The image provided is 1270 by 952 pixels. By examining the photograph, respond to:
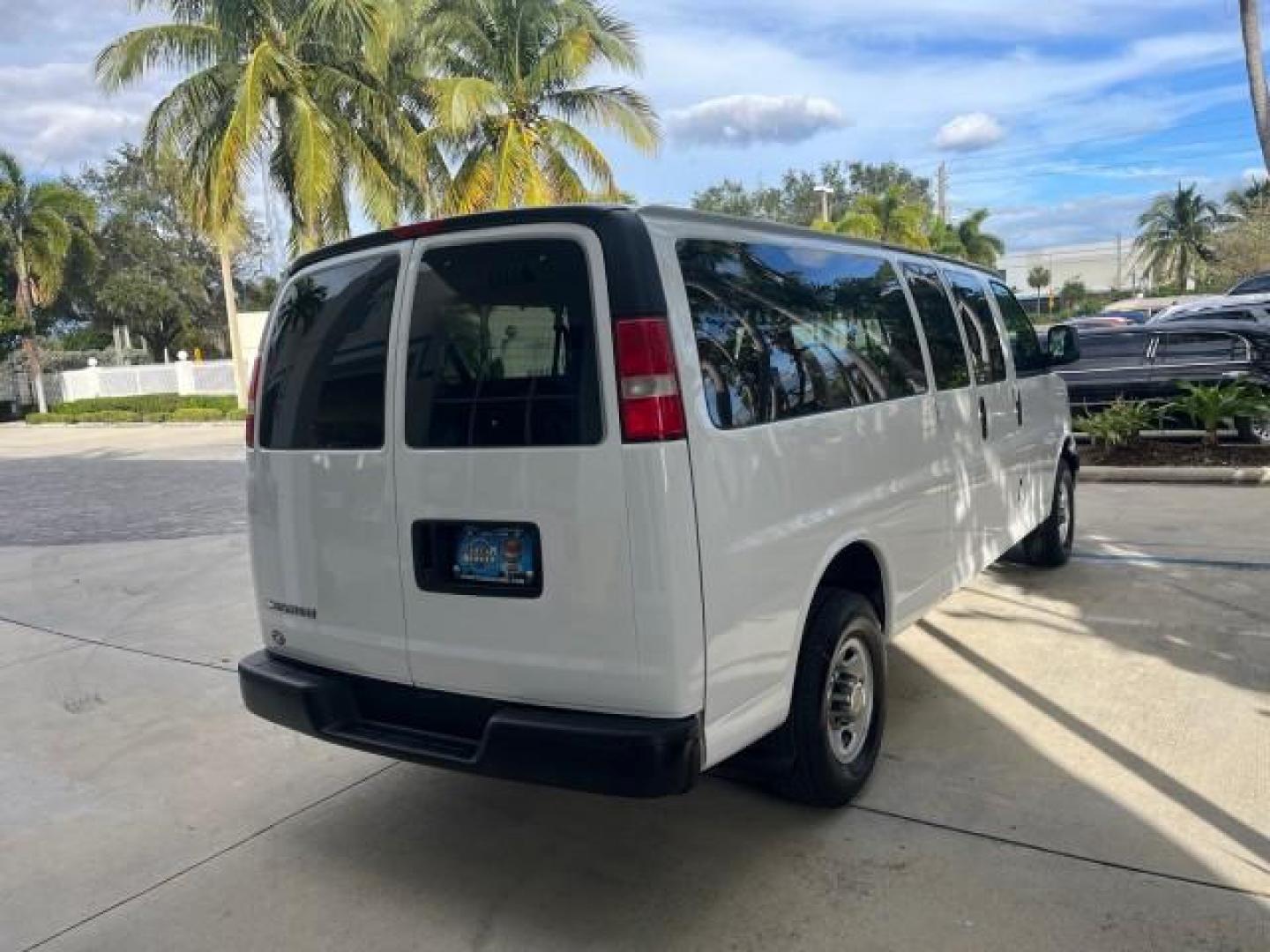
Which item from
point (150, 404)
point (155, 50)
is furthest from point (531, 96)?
point (150, 404)

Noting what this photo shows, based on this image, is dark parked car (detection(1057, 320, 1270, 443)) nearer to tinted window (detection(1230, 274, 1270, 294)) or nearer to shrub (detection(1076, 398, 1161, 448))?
shrub (detection(1076, 398, 1161, 448))

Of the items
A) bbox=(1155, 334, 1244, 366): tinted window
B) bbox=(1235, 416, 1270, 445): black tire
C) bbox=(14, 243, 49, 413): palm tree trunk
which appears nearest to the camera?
bbox=(1235, 416, 1270, 445): black tire

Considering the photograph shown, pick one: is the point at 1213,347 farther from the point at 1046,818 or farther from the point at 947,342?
the point at 1046,818

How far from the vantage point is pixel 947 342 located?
15.3ft

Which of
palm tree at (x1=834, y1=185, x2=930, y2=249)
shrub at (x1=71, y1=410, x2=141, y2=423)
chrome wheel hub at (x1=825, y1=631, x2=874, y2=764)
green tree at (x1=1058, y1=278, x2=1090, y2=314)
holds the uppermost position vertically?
palm tree at (x1=834, y1=185, x2=930, y2=249)

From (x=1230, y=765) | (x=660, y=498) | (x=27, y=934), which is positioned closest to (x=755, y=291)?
(x=660, y=498)

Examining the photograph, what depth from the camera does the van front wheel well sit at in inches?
140

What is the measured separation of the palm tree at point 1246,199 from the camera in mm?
50188

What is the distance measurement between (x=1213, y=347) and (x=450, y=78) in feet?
47.1

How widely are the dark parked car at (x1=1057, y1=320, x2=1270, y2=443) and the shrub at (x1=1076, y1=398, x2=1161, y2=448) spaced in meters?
0.62

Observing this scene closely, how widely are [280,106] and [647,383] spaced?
2003 centimetres

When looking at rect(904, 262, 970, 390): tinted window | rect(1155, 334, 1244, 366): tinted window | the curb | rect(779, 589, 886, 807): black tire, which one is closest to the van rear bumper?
rect(779, 589, 886, 807): black tire

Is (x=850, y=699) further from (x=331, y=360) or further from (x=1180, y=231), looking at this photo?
(x=1180, y=231)

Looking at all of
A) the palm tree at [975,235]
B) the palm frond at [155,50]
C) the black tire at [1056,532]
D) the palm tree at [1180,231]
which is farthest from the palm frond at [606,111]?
Result: the palm tree at [1180,231]
